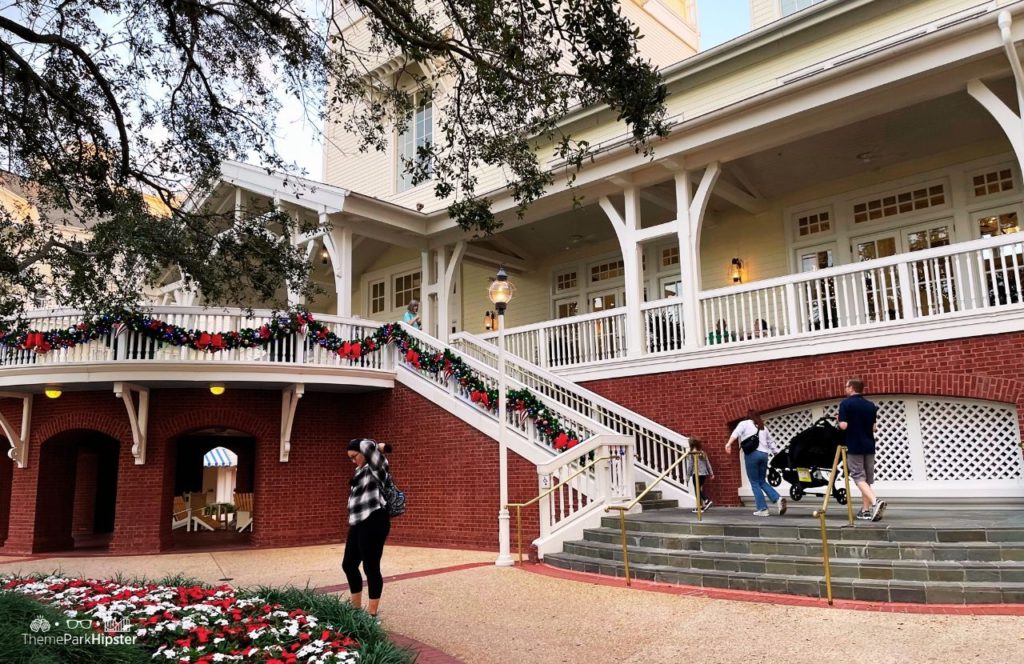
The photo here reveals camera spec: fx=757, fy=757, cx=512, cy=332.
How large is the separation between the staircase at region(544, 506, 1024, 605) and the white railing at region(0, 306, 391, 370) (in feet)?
20.7

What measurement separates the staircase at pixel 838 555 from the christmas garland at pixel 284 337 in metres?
2.61

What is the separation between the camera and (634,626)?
6.42 meters

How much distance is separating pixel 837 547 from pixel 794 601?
2.99 ft

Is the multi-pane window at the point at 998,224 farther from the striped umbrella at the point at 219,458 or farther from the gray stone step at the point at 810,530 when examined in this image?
the striped umbrella at the point at 219,458

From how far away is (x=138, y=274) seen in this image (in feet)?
36.2

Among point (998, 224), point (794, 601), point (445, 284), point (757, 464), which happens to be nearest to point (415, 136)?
point (445, 284)

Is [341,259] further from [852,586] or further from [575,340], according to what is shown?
[852,586]

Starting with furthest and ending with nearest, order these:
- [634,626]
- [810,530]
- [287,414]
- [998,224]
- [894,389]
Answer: [287,414]
[998,224]
[894,389]
[810,530]
[634,626]

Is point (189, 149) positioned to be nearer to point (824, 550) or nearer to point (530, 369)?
point (530, 369)

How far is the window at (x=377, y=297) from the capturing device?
21.7 meters

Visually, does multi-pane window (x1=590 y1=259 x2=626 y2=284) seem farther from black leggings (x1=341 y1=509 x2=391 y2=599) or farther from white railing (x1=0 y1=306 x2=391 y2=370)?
black leggings (x1=341 y1=509 x2=391 y2=599)

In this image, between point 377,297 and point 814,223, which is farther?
point 377,297

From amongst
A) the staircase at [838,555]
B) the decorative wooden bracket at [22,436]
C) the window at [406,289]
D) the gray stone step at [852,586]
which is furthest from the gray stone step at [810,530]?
the window at [406,289]

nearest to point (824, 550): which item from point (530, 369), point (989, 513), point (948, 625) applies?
point (948, 625)
